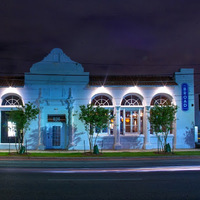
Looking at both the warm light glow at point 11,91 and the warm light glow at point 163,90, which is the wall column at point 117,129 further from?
the warm light glow at point 11,91

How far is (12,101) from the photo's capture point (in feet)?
77.1

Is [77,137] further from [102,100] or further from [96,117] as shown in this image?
[96,117]

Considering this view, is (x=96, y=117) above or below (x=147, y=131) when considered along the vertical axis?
above

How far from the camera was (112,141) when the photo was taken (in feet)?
76.5

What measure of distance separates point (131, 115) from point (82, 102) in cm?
441

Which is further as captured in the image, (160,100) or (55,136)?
(160,100)

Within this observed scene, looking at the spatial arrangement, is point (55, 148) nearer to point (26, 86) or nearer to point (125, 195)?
point (26, 86)

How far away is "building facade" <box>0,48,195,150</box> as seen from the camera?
23.0 metres

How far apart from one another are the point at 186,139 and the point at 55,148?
1114 cm

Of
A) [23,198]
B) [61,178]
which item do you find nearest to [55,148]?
[61,178]

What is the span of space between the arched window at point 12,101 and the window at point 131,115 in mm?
8780

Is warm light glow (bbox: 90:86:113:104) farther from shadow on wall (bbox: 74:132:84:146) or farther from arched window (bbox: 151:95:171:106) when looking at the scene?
arched window (bbox: 151:95:171:106)

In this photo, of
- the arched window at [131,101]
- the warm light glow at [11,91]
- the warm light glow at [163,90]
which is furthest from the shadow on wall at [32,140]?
the warm light glow at [163,90]

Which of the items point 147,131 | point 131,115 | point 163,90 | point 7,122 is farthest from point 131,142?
point 7,122
